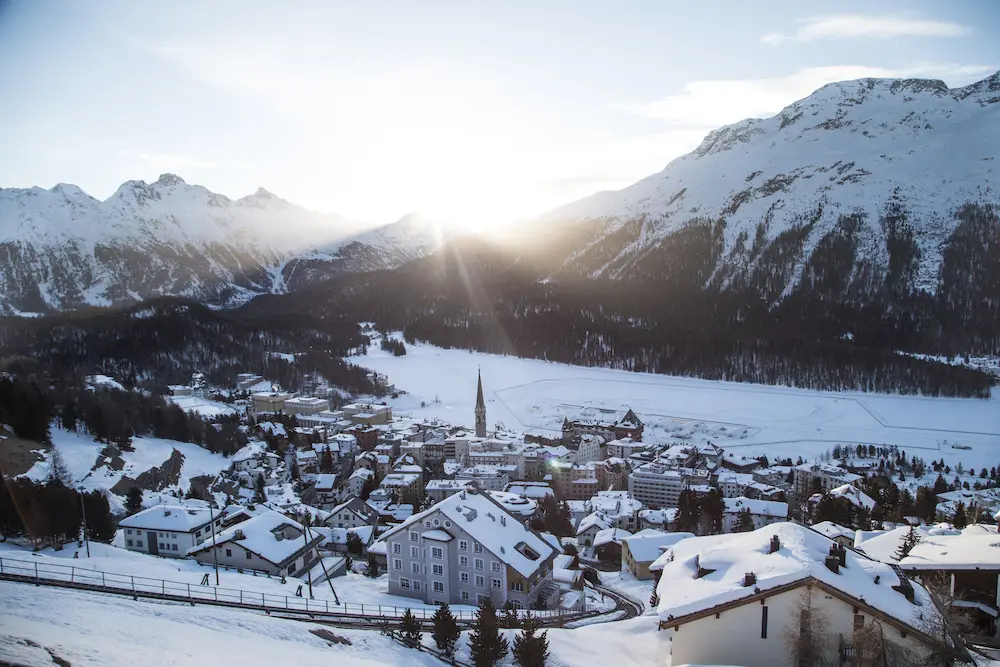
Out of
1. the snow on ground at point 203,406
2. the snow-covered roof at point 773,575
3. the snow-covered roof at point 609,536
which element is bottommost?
the snow-covered roof at point 609,536

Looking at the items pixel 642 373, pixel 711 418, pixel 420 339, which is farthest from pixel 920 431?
pixel 420 339

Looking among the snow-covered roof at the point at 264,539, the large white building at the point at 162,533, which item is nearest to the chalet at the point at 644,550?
the snow-covered roof at the point at 264,539

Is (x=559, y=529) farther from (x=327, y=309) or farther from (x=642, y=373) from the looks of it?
(x=327, y=309)

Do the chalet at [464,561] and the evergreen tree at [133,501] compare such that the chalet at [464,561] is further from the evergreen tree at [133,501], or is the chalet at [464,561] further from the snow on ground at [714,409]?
the snow on ground at [714,409]

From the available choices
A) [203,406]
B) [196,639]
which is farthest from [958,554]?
[203,406]

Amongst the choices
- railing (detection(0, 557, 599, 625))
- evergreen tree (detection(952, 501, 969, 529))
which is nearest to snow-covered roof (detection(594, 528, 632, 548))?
railing (detection(0, 557, 599, 625))

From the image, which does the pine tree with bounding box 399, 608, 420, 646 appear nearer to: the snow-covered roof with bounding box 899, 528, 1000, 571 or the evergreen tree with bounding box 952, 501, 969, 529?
the snow-covered roof with bounding box 899, 528, 1000, 571
